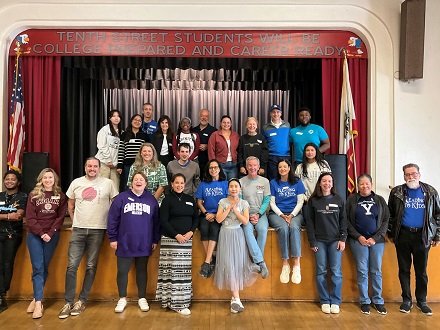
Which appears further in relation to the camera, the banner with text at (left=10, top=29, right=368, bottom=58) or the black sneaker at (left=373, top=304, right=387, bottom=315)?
the banner with text at (left=10, top=29, right=368, bottom=58)

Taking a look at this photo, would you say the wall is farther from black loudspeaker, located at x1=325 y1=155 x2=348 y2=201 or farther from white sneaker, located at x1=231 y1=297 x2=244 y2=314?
white sneaker, located at x1=231 y1=297 x2=244 y2=314

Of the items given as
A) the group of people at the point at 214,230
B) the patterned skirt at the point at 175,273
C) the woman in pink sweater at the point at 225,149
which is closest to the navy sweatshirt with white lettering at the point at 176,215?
the group of people at the point at 214,230

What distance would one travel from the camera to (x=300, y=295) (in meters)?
5.09

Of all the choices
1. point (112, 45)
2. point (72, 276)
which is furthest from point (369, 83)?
point (72, 276)

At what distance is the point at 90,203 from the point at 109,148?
1449mm

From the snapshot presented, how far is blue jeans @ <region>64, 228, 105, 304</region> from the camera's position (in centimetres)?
464

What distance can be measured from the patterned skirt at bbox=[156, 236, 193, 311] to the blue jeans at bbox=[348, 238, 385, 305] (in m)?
1.77

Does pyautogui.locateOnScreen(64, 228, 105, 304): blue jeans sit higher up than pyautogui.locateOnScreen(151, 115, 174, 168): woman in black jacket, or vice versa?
pyautogui.locateOnScreen(151, 115, 174, 168): woman in black jacket

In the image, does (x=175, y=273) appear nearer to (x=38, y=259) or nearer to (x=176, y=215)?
(x=176, y=215)

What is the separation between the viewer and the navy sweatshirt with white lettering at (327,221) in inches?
185

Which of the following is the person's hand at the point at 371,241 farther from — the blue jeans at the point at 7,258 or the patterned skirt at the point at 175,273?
the blue jeans at the point at 7,258

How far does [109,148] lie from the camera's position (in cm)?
601

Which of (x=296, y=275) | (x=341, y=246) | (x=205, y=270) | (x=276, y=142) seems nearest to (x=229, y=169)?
(x=276, y=142)

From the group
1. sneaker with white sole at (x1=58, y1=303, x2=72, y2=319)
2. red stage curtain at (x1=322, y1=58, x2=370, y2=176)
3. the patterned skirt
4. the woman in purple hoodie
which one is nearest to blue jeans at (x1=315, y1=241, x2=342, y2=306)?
the patterned skirt
